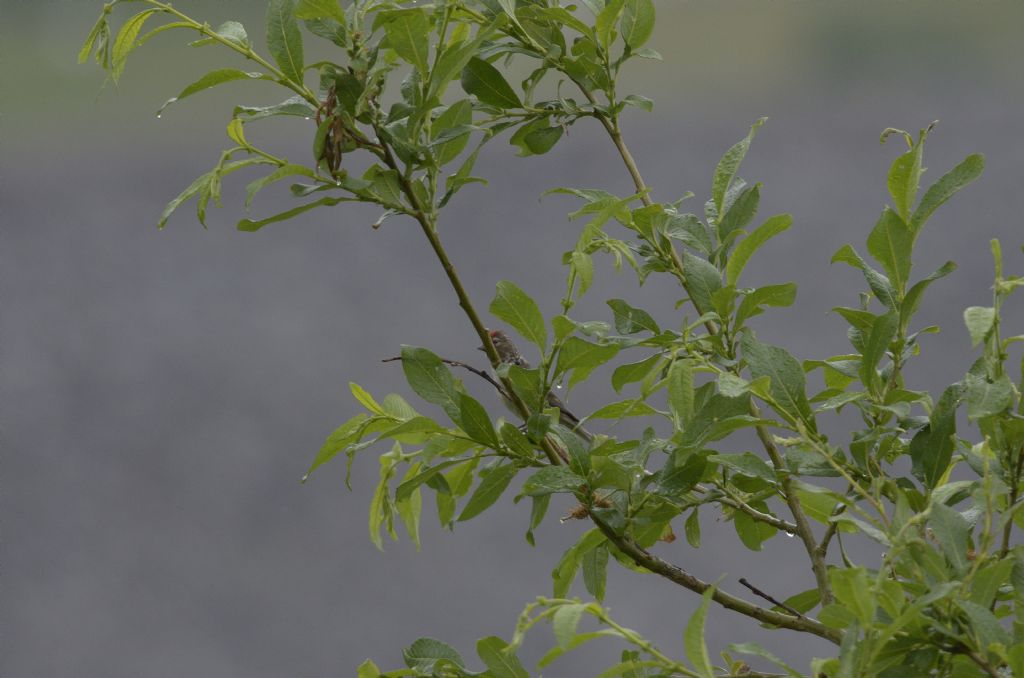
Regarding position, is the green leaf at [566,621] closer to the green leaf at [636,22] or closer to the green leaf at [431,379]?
the green leaf at [431,379]

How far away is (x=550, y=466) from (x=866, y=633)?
0.19 meters

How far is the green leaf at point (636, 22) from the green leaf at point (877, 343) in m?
0.26

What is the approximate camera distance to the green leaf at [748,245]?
2.25ft

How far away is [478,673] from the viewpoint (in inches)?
25.7

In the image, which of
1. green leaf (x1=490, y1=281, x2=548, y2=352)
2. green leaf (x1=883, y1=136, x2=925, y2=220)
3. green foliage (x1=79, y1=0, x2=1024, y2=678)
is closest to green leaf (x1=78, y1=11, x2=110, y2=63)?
green foliage (x1=79, y1=0, x2=1024, y2=678)

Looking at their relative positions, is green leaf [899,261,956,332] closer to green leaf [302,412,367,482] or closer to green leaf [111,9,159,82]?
green leaf [302,412,367,482]

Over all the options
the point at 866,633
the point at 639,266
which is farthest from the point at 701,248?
A: the point at 866,633

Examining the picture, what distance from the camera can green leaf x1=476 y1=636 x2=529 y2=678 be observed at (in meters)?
0.63

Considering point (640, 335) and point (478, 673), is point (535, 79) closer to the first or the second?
point (640, 335)

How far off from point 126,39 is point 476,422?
1.06 feet

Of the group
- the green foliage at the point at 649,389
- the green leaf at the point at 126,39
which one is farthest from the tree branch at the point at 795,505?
the green leaf at the point at 126,39

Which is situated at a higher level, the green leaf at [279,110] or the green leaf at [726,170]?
the green leaf at [279,110]

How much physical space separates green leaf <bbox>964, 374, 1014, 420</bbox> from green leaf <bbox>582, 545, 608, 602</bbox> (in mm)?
259

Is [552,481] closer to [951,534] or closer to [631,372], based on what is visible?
[631,372]
